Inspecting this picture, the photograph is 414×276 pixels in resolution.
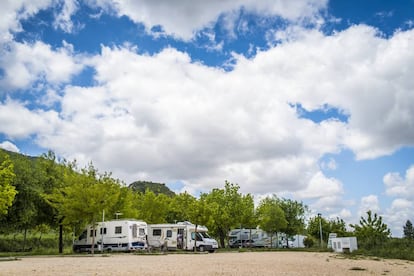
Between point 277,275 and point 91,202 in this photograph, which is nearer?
point 277,275

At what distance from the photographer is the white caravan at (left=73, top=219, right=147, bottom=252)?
102ft

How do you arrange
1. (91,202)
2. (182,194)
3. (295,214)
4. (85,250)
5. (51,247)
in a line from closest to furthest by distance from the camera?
(91,202) → (85,250) → (51,247) → (182,194) → (295,214)

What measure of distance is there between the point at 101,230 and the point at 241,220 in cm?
1775

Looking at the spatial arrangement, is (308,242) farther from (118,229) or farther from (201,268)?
(201,268)

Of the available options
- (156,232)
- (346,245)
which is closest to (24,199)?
(156,232)

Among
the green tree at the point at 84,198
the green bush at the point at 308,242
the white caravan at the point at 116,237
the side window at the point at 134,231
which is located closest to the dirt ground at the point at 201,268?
the green tree at the point at 84,198

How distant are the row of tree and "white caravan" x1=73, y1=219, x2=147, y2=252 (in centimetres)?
122

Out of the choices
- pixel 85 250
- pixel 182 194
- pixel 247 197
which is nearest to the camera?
pixel 85 250

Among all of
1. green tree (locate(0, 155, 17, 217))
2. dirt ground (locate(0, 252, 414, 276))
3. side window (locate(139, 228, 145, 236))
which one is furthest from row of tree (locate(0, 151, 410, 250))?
dirt ground (locate(0, 252, 414, 276))

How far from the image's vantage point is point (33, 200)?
30.8 meters

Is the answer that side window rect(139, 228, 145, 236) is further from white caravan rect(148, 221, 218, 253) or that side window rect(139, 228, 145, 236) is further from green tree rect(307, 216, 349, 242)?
green tree rect(307, 216, 349, 242)

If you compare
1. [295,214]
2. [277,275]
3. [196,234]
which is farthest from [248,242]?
[277,275]

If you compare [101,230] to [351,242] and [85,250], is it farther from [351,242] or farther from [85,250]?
[351,242]

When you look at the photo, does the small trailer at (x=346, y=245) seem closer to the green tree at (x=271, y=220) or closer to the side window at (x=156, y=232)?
the green tree at (x=271, y=220)
